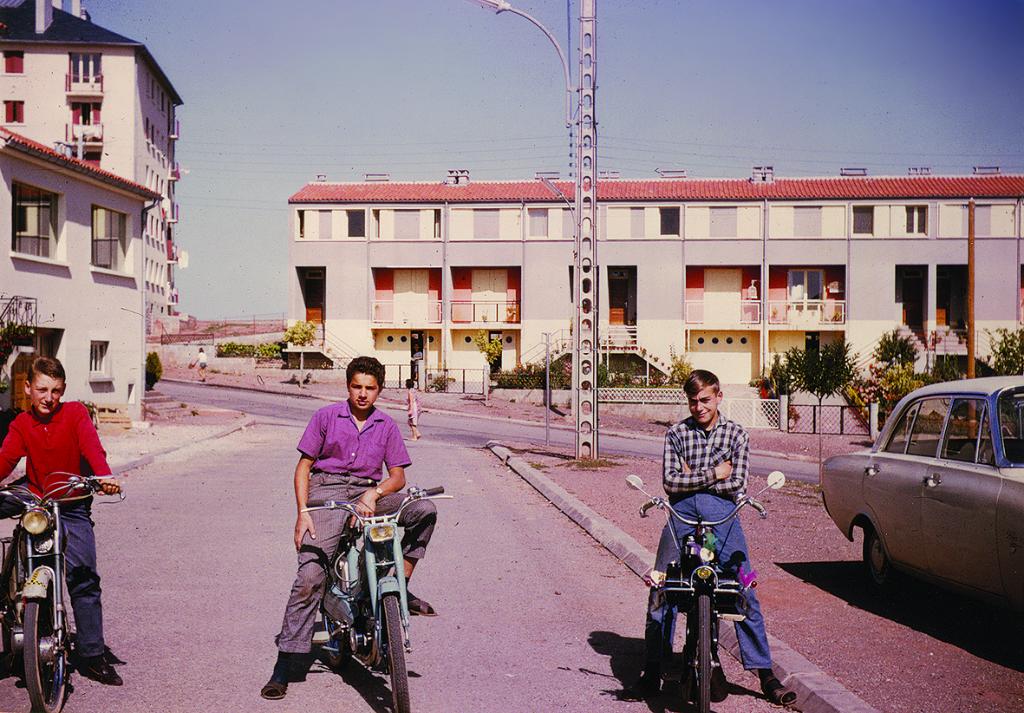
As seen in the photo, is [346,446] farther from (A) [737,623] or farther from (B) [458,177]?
(B) [458,177]

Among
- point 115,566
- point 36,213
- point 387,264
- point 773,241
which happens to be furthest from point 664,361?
point 115,566

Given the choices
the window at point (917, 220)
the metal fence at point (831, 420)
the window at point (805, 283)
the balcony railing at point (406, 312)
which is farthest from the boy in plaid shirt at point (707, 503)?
the window at point (917, 220)

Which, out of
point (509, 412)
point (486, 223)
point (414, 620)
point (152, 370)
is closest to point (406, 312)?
point (486, 223)

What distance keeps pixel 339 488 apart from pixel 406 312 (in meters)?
51.2

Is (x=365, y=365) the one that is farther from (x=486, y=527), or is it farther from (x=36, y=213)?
(x=36, y=213)

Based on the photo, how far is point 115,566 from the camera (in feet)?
30.3

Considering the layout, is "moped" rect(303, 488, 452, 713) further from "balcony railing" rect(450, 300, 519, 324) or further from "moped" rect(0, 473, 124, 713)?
"balcony railing" rect(450, 300, 519, 324)

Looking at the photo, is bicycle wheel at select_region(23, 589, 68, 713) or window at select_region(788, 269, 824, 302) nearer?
bicycle wheel at select_region(23, 589, 68, 713)

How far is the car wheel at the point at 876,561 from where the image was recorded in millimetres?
8047

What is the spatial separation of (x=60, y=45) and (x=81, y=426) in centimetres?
6627

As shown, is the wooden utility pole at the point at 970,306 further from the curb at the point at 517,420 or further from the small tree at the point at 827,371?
the curb at the point at 517,420

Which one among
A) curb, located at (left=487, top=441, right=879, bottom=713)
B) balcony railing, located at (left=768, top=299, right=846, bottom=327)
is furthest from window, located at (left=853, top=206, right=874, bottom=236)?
curb, located at (left=487, top=441, right=879, bottom=713)

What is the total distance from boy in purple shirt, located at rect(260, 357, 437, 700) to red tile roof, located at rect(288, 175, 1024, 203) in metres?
47.3

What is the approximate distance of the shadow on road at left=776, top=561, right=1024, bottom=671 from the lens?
662cm
